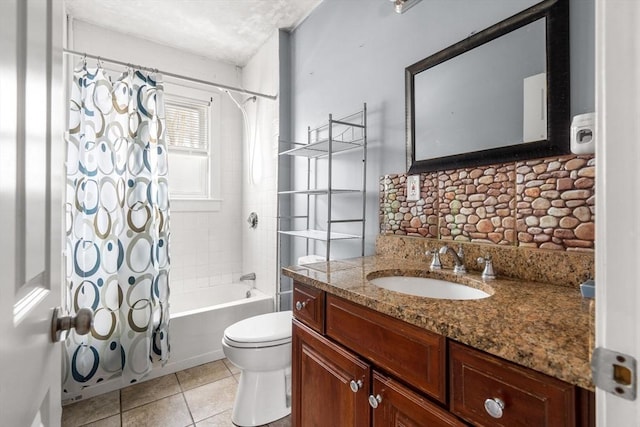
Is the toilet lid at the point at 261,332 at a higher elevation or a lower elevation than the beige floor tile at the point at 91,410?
higher

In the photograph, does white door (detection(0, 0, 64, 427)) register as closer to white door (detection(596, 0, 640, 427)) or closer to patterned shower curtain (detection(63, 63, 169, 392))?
white door (detection(596, 0, 640, 427))

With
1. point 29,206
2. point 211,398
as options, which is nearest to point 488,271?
point 29,206

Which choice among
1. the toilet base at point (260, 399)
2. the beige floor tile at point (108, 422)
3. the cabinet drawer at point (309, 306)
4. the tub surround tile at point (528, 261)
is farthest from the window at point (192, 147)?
the tub surround tile at point (528, 261)

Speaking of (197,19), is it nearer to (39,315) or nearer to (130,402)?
(39,315)

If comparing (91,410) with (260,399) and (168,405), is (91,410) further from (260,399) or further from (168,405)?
(260,399)

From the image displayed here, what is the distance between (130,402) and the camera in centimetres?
180

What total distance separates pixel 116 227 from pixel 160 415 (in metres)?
1.11

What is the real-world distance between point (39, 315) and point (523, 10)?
160 centimetres

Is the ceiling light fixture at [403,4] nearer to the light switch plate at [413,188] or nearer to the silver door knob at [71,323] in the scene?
the light switch plate at [413,188]

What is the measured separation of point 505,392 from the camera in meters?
0.61

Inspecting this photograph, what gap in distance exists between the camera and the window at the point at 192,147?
Result: 2766 millimetres

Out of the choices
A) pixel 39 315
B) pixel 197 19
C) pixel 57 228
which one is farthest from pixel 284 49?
pixel 39 315

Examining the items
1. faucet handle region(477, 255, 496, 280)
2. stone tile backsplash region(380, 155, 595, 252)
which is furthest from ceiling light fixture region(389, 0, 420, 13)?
faucet handle region(477, 255, 496, 280)

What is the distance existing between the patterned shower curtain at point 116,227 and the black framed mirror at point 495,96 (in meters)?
1.66
